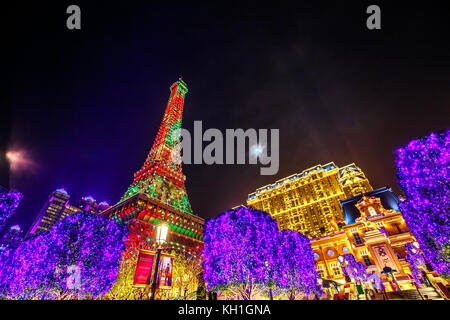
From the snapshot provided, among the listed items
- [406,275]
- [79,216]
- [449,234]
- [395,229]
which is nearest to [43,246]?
[79,216]

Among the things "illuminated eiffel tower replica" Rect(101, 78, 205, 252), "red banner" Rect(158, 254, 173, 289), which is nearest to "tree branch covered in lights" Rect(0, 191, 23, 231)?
"red banner" Rect(158, 254, 173, 289)

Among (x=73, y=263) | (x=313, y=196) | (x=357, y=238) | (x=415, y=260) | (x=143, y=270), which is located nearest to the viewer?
(x=143, y=270)

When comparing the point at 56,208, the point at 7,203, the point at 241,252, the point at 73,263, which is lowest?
the point at 73,263

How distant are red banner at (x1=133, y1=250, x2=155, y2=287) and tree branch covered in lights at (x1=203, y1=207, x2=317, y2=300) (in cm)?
661

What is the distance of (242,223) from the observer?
18.6 m

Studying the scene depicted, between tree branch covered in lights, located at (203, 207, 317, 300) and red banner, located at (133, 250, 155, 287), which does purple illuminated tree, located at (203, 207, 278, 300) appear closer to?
tree branch covered in lights, located at (203, 207, 317, 300)

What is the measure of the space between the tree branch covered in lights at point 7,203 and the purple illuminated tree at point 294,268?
20924 mm

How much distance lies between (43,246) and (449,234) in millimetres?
29241

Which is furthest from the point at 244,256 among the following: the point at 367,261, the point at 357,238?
the point at 357,238

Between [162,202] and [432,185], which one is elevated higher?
[162,202]

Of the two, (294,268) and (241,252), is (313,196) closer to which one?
(294,268)

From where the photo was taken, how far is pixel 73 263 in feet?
52.3

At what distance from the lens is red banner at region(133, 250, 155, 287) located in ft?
40.4

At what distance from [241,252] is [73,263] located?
13.6 m
